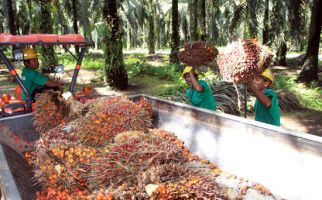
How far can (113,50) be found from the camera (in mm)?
10859

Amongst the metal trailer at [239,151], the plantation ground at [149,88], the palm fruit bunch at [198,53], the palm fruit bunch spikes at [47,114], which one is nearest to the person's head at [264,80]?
the metal trailer at [239,151]

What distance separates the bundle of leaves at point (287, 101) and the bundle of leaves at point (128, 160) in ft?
22.6

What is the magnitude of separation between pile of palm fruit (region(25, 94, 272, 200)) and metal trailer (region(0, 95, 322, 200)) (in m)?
0.17

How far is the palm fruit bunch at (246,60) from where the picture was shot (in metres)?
2.84

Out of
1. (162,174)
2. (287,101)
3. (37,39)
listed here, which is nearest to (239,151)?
(162,174)

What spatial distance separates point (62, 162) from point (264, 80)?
2.18 m

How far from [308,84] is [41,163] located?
1093cm

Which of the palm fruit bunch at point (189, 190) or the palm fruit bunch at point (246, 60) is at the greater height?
the palm fruit bunch at point (246, 60)

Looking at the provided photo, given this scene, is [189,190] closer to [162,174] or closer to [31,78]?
[162,174]

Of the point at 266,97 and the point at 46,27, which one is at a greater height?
the point at 46,27

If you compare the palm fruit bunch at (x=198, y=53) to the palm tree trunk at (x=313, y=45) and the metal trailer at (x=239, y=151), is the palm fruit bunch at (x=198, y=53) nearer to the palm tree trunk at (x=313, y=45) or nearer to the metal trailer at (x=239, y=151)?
the metal trailer at (x=239, y=151)

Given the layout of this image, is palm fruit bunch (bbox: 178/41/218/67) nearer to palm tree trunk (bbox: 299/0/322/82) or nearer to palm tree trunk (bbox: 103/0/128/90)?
palm tree trunk (bbox: 103/0/128/90)

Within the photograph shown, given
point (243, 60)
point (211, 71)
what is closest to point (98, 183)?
point (243, 60)

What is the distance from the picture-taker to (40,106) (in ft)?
13.1
